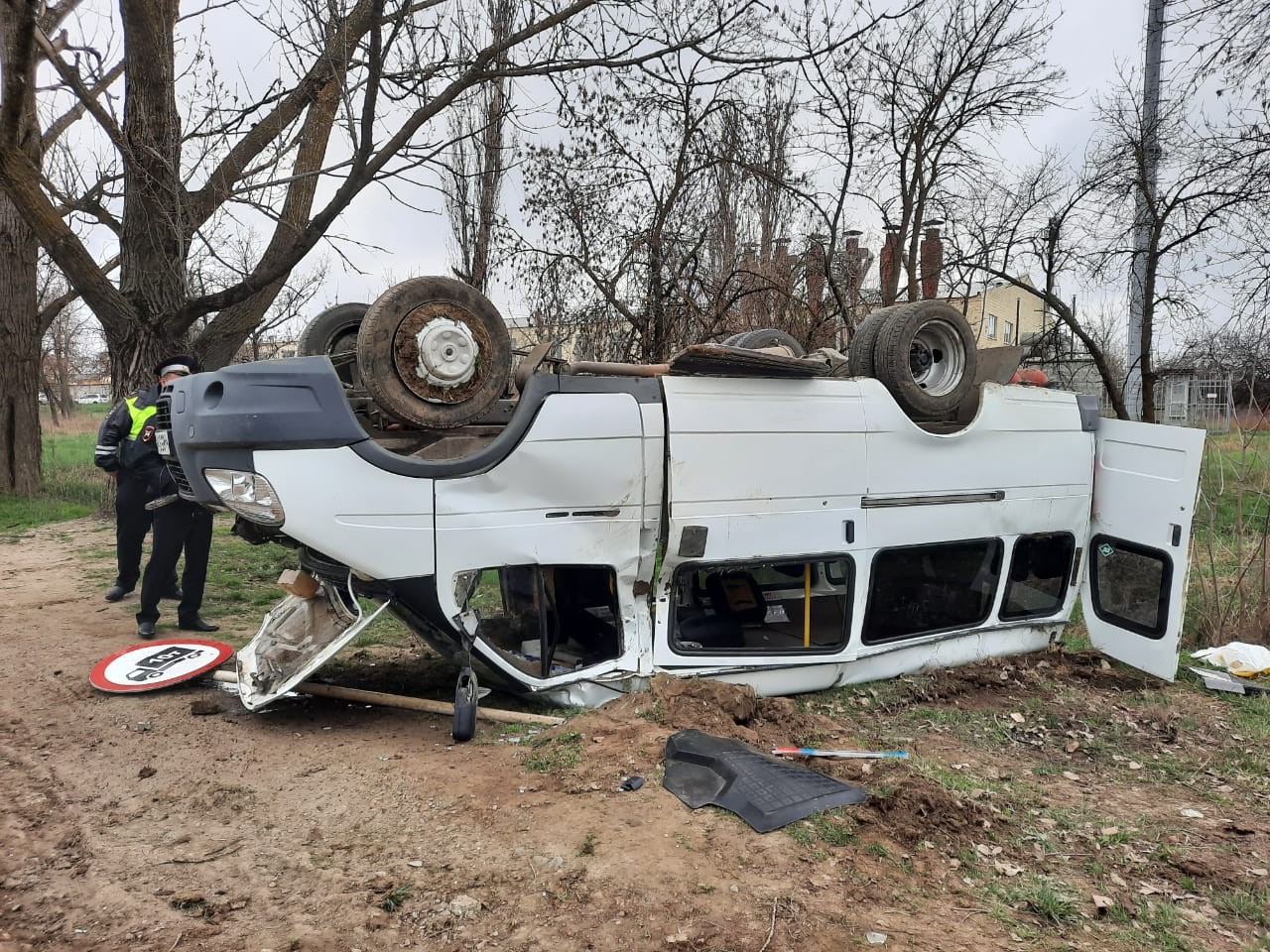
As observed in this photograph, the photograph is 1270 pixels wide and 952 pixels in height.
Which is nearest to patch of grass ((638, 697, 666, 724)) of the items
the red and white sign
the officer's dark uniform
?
the red and white sign

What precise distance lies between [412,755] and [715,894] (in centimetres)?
183

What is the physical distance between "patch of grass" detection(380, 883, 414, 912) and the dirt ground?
0.03ft

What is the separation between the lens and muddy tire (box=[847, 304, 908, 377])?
5.51 meters

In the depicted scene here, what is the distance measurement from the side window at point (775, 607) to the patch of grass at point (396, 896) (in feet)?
8.04

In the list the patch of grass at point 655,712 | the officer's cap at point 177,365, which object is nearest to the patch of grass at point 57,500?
the officer's cap at point 177,365

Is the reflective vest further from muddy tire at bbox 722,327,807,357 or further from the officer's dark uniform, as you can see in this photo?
A: muddy tire at bbox 722,327,807,357

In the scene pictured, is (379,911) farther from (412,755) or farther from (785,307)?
(785,307)

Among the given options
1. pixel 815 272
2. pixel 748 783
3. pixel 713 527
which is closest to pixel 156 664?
pixel 713 527

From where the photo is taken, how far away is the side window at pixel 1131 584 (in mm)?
5848

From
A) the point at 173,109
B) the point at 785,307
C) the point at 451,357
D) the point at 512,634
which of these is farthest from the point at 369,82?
the point at 785,307

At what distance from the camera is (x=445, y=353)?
4.26 meters

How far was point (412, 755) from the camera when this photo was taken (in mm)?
4180

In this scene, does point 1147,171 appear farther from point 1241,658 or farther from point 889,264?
point 1241,658

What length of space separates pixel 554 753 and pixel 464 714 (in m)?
0.56
